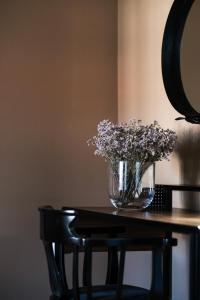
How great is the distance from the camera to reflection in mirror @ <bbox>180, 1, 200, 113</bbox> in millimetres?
2131

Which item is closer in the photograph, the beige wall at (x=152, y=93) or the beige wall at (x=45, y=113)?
the beige wall at (x=152, y=93)

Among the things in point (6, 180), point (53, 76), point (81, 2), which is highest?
point (81, 2)

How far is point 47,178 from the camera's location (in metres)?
2.54

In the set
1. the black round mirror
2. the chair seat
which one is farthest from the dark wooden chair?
the black round mirror

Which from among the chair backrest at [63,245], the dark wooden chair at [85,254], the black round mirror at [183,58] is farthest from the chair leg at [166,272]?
the black round mirror at [183,58]

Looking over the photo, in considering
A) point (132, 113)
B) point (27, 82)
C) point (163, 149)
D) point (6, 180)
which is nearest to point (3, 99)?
point (27, 82)

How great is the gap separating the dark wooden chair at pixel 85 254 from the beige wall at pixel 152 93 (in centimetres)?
44

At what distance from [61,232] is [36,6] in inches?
53.9

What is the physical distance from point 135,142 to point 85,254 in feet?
1.63

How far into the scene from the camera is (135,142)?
1.94m

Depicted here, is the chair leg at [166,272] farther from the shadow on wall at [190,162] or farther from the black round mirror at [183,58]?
the black round mirror at [183,58]

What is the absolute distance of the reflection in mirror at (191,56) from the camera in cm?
213

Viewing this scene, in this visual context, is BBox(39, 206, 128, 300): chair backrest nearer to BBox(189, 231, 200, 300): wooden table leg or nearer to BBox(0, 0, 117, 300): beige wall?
BBox(189, 231, 200, 300): wooden table leg

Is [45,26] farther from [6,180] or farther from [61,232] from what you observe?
[61,232]
